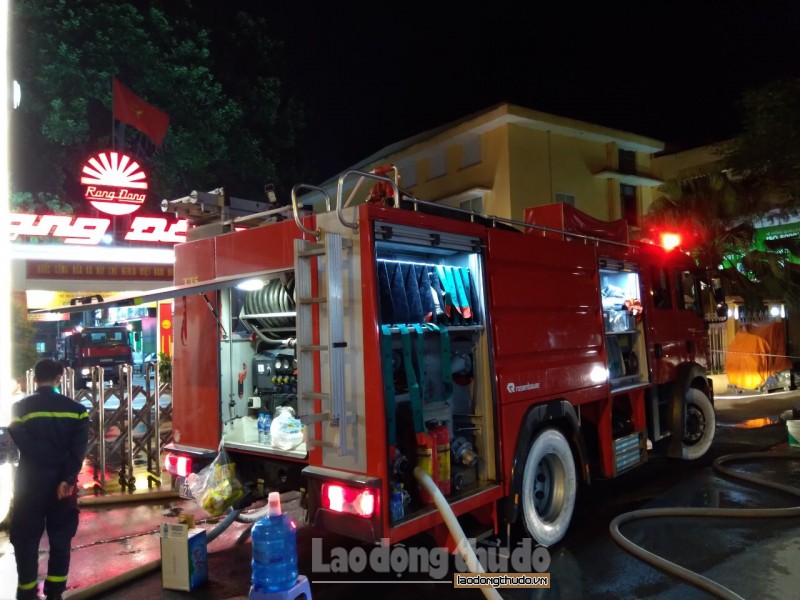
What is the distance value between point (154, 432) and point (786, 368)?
14.0m

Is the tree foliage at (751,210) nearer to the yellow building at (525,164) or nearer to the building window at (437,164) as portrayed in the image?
the yellow building at (525,164)

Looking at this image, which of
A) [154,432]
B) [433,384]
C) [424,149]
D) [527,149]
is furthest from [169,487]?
[424,149]

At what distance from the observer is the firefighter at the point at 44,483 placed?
425 centimetres

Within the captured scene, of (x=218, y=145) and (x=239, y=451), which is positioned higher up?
(x=218, y=145)

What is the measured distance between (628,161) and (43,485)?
25617 millimetres

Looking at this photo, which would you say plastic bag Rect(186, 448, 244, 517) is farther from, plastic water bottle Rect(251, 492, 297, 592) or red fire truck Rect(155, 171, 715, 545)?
plastic water bottle Rect(251, 492, 297, 592)

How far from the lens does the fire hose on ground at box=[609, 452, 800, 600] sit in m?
4.19

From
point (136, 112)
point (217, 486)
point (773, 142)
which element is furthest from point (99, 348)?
point (773, 142)

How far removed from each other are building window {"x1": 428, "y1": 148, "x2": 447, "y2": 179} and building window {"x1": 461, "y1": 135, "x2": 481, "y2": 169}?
1.30m

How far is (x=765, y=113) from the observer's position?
520 inches

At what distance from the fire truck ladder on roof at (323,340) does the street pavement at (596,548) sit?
1.56m

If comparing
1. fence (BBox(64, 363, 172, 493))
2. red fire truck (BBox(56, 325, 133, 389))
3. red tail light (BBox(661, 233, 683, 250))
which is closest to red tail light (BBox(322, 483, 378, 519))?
fence (BBox(64, 363, 172, 493))

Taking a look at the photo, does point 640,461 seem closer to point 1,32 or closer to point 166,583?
point 166,583

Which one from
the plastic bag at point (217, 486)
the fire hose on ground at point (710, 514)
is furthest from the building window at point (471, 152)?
the plastic bag at point (217, 486)
